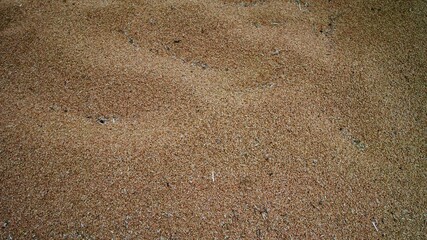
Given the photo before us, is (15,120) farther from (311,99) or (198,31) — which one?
(311,99)

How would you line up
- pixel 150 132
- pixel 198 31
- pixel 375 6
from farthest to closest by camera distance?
1. pixel 375 6
2. pixel 198 31
3. pixel 150 132

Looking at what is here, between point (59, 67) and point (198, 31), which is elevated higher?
point (198, 31)

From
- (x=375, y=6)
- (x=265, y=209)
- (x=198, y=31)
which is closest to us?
(x=265, y=209)

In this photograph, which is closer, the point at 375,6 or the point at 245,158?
the point at 245,158

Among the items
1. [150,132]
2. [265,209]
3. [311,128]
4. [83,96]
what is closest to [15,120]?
[83,96]

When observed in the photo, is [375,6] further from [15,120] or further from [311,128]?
[15,120]

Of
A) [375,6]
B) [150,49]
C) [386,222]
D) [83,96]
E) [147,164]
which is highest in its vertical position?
[375,6]
